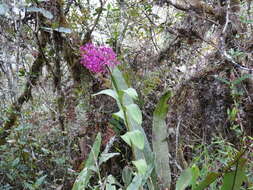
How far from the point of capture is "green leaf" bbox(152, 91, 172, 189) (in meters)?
1.15

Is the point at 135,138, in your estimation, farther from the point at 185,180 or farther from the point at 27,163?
the point at 27,163

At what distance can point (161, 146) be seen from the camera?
117cm

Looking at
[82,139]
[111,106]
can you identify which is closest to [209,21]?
[111,106]

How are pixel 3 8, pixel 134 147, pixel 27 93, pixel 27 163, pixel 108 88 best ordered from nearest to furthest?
pixel 134 147 < pixel 3 8 < pixel 27 163 < pixel 108 88 < pixel 27 93

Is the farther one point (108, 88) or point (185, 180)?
point (108, 88)

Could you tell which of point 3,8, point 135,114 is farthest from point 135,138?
point 3,8

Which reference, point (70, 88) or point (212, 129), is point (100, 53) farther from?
point (212, 129)

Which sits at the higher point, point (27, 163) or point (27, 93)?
point (27, 93)

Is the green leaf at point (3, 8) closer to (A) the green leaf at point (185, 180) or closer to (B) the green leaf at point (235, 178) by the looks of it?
(A) the green leaf at point (185, 180)

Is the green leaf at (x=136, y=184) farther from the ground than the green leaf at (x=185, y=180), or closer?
farther from the ground

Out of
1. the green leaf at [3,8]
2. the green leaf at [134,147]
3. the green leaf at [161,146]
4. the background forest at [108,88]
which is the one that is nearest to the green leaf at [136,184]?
the green leaf at [134,147]

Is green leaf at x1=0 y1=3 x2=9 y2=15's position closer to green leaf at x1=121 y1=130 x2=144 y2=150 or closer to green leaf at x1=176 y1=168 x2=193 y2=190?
green leaf at x1=121 y1=130 x2=144 y2=150

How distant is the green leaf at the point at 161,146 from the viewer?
115cm

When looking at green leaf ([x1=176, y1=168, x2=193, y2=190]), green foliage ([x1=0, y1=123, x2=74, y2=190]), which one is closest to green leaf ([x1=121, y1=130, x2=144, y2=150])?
green leaf ([x1=176, y1=168, x2=193, y2=190])
